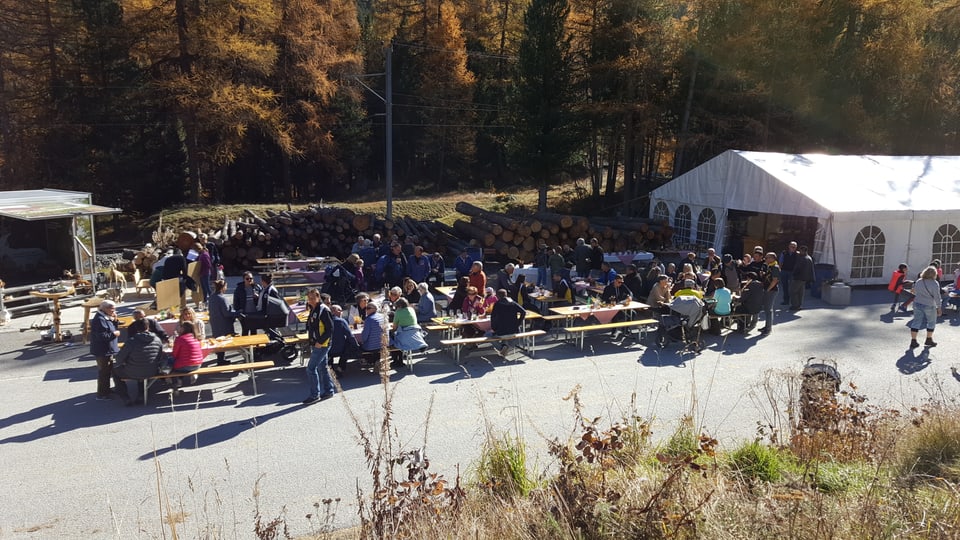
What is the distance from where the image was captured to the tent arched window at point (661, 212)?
76.7ft

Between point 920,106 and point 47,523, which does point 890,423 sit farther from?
point 920,106

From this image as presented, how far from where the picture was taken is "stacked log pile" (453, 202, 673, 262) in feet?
66.1

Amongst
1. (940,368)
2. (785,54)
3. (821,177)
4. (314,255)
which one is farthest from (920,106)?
(314,255)

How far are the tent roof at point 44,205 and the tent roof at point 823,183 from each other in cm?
1743

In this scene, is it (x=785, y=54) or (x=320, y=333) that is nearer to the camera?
(x=320, y=333)

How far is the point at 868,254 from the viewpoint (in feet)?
55.2

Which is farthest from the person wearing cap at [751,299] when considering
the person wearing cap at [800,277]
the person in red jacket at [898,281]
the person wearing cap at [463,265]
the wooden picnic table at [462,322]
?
the person wearing cap at [463,265]

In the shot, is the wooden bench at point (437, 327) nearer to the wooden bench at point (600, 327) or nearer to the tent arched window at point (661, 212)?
the wooden bench at point (600, 327)

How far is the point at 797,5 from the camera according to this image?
86.0ft

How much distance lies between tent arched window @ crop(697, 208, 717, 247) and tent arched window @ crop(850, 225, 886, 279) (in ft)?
14.5

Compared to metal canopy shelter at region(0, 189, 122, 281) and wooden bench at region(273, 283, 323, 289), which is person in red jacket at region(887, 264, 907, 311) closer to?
wooden bench at region(273, 283, 323, 289)

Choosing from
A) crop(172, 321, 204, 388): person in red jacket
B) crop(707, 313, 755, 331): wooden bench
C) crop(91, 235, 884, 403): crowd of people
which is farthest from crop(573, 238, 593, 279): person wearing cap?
crop(172, 321, 204, 388): person in red jacket

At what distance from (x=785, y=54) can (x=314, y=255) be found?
797 inches

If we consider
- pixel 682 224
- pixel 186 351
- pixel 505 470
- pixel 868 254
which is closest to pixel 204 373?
pixel 186 351
